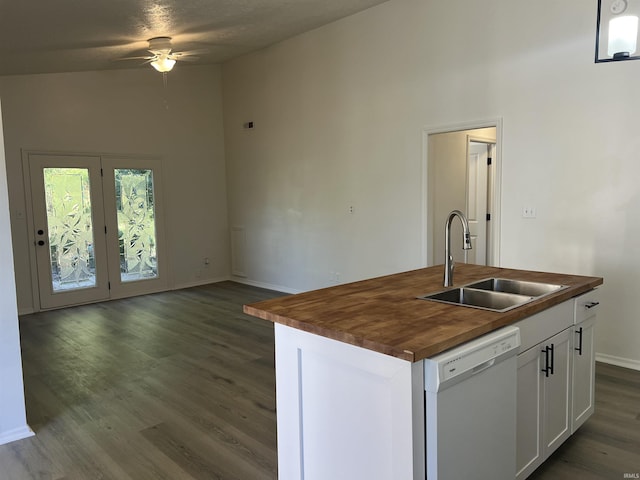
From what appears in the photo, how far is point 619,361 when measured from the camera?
3746 mm

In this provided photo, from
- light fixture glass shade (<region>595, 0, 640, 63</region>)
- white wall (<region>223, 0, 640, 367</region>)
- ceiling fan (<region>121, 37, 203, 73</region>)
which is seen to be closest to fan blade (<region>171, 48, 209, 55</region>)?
ceiling fan (<region>121, 37, 203, 73</region>)

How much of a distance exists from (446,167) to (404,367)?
4226 millimetres

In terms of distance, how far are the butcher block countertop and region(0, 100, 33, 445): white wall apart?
5.52 feet

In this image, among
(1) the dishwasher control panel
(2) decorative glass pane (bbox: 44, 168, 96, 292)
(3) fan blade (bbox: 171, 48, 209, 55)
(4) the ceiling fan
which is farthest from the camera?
(2) decorative glass pane (bbox: 44, 168, 96, 292)

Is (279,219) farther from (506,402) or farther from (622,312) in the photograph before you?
(506,402)

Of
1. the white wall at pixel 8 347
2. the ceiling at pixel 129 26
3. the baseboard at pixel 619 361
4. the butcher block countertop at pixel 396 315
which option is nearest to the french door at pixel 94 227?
the ceiling at pixel 129 26

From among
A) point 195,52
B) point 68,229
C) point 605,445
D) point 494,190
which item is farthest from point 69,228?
point 605,445

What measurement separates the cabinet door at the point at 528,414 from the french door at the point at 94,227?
601cm

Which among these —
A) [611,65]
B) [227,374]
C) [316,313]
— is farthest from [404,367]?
[611,65]

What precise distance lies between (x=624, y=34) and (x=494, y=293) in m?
1.76

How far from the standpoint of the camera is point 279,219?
6871 millimetres

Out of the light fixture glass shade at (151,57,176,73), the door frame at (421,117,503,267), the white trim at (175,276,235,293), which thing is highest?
the light fixture glass shade at (151,57,176,73)

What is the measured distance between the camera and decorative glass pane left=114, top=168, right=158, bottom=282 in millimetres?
6754

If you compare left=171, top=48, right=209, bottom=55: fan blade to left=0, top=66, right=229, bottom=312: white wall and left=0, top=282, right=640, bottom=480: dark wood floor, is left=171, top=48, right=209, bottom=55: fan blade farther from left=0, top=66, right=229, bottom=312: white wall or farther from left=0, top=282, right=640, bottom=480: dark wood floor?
left=0, top=282, right=640, bottom=480: dark wood floor
